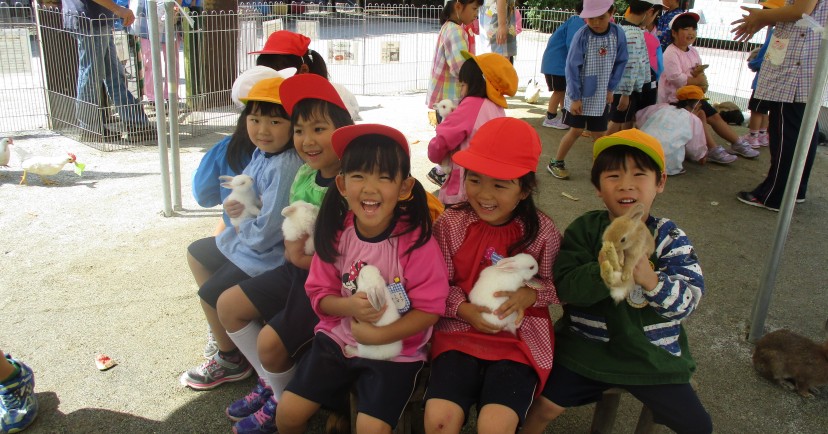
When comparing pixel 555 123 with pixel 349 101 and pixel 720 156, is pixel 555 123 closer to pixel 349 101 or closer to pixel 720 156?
pixel 720 156

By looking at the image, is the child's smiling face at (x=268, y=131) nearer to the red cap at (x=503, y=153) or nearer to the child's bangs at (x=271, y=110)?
the child's bangs at (x=271, y=110)

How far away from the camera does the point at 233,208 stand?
258cm

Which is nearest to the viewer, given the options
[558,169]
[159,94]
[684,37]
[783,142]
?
[159,94]

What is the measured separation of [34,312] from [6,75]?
511 centimetres

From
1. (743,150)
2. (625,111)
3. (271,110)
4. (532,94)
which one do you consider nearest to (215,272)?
(271,110)

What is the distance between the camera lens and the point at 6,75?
6.96 meters

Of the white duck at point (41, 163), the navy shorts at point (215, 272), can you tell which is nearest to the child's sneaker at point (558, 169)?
the navy shorts at point (215, 272)

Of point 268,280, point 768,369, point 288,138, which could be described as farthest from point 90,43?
point 768,369

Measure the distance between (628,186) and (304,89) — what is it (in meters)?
1.31

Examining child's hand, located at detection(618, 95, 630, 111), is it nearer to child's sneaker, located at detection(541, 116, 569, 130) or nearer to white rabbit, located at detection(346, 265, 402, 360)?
child's sneaker, located at detection(541, 116, 569, 130)

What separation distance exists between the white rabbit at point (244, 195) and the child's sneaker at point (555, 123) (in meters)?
5.70

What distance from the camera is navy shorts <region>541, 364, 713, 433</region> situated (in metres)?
2.02

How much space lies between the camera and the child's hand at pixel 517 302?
2.08 meters

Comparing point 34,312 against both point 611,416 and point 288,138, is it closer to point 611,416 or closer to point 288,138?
point 288,138
